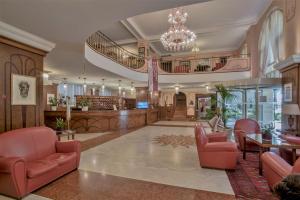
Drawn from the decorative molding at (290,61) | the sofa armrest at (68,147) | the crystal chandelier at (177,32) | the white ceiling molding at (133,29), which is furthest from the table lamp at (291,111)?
the white ceiling molding at (133,29)

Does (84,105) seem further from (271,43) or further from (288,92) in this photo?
(271,43)

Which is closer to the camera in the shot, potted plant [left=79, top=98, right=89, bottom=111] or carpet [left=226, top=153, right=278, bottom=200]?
carpet [left=226, top=153, right=278, bottom=200]

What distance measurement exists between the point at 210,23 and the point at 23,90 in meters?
9.80

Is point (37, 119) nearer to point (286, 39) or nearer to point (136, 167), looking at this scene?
point (136, 167)

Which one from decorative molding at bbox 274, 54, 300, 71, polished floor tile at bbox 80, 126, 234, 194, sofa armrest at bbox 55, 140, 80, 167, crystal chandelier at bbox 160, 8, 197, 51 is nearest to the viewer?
polished floor tile at bbox 80, 126, 234, 194

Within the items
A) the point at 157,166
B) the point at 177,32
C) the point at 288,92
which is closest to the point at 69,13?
the point at 157,166

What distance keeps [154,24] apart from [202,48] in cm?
569

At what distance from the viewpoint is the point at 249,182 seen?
3.06m

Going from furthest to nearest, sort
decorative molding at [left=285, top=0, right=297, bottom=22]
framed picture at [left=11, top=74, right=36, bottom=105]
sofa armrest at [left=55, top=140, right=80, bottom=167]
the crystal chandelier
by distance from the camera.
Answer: the crystal chandelier
decorative molding at [left=285, top=0, right=297, bottom=22]
sofa armrest at [left=55, top=140, right=80, bottom=167]
framed picture at [left=11, top=74, right=36, bottom=105]

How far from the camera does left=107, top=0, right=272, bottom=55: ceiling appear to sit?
827 centimetres

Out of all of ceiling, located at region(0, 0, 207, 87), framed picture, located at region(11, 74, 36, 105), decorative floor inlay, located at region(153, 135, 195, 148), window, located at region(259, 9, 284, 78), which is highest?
window, located at region(259, 9, 284, 78)

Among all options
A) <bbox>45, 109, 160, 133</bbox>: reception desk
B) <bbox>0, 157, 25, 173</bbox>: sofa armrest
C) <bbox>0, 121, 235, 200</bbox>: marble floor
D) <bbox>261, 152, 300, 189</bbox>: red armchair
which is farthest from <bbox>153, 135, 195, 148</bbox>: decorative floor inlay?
<bbox>0, 157, 25, 173</bbox>: sofa armrest

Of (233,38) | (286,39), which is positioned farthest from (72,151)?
(233,38)

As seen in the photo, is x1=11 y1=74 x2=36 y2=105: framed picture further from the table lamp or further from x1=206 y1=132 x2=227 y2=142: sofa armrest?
the table lamp
